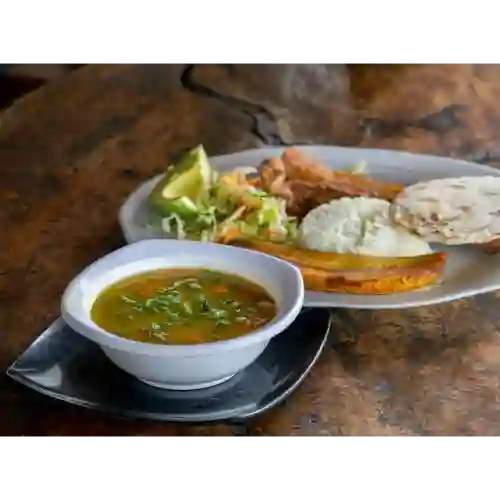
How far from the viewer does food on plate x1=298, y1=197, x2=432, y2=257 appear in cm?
104

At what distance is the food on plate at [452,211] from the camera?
1067 millimetres

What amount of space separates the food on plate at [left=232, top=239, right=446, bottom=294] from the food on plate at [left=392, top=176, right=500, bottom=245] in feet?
0.17

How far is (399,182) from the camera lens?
122 centimetres

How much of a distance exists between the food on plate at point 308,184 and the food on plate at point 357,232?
0.06m

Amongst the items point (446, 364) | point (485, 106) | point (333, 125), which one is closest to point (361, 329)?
point (446, 364)

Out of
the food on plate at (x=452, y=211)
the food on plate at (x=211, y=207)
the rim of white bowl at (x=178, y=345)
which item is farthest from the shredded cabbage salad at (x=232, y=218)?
the rim of white bowl at (x=178, y=345)

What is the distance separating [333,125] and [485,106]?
0.26 metres

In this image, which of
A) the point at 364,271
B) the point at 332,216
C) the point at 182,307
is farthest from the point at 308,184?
the point at 182,307

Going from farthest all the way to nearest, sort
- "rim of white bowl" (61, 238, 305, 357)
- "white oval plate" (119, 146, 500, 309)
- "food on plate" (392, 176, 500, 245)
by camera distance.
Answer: "food on plate" (392, 176, 500, 245) < "white oval plate" (119, 146, 500, 309) < "rim of white bowl" (61, 238, 305, 357)

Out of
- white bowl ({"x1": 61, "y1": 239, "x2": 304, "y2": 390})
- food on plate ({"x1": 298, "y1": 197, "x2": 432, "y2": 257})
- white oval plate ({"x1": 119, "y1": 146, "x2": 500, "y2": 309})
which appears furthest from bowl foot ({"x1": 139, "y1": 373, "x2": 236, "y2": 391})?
food on plate ({"x1": 298, "y1": 197, "x2": 432, "y2": 257})

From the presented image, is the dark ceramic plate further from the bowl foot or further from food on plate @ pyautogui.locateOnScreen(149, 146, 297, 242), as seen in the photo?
food on plate @ pyautogui.locateOnScreen(149, 146, 297, 242)
